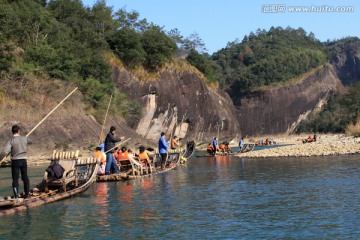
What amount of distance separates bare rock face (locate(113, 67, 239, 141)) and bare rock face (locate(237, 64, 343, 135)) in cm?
3289

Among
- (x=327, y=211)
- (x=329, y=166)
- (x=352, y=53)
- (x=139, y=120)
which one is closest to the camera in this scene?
(x=327, y=211)

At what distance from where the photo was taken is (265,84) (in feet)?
369

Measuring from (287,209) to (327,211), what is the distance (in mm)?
980

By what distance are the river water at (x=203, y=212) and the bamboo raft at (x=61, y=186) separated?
232mm

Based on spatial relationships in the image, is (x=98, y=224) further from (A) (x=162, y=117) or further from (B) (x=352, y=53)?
(B) (x=352, y=53)

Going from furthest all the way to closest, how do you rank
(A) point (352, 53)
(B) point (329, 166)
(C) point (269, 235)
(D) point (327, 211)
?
(A) point (352, 53) < (B) point (329, 166) < (D) point (327, 211) < (C) point (269, 235)

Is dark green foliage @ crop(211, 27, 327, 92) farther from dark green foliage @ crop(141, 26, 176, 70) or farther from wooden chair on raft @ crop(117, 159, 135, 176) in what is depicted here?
wooden chair on raft @ crop(117, 159, 135, 176)

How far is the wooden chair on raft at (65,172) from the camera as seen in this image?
1595 cm

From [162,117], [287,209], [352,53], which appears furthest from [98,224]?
[352,53]

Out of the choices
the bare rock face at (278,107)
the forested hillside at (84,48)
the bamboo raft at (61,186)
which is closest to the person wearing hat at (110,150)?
the bamboo raft at (61,186)

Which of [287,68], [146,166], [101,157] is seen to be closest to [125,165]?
[146,166]

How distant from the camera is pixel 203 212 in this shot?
13.3 m

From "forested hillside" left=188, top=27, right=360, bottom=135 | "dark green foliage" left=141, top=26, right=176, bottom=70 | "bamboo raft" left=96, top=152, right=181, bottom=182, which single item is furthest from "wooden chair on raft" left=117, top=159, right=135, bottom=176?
"forested hillside" left=188, top=27, right=360, bottom=135

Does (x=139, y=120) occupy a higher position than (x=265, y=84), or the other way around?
(x=265, y=84)
